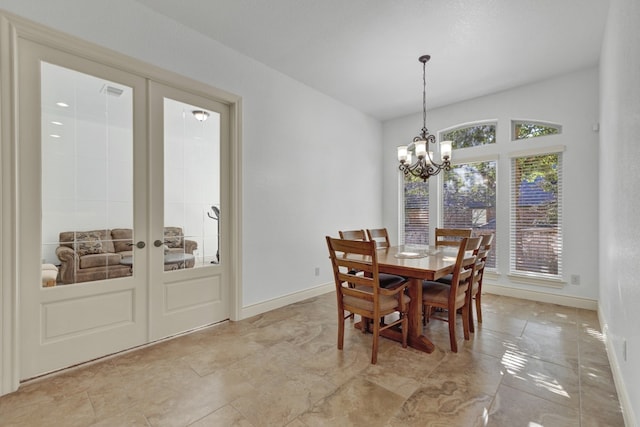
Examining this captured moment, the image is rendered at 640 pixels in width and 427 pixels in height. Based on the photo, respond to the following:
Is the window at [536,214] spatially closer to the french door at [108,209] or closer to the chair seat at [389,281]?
the chair seat at [389,281]

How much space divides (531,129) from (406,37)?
246 cm

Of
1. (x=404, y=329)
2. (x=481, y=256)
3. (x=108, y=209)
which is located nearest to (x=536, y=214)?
(x=481, y=256)

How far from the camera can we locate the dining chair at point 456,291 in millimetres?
2340

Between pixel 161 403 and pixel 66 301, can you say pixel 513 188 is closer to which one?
pixel 161 403

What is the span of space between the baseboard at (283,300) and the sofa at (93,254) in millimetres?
1303

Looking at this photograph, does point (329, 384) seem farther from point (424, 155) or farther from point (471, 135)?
point (471, 135)

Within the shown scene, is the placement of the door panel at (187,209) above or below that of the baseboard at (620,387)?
above

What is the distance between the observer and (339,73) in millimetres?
3678

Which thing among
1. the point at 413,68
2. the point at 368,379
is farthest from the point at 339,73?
the point at 368,379

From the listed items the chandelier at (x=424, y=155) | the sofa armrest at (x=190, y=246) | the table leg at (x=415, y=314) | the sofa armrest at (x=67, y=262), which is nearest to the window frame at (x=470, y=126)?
the chandelier at (x=424, y=155)

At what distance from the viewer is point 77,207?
87.9 inches

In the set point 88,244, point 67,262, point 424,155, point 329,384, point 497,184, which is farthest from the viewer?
point 497,184

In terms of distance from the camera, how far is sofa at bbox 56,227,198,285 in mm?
2189

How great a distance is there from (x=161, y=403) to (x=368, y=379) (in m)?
1.36
